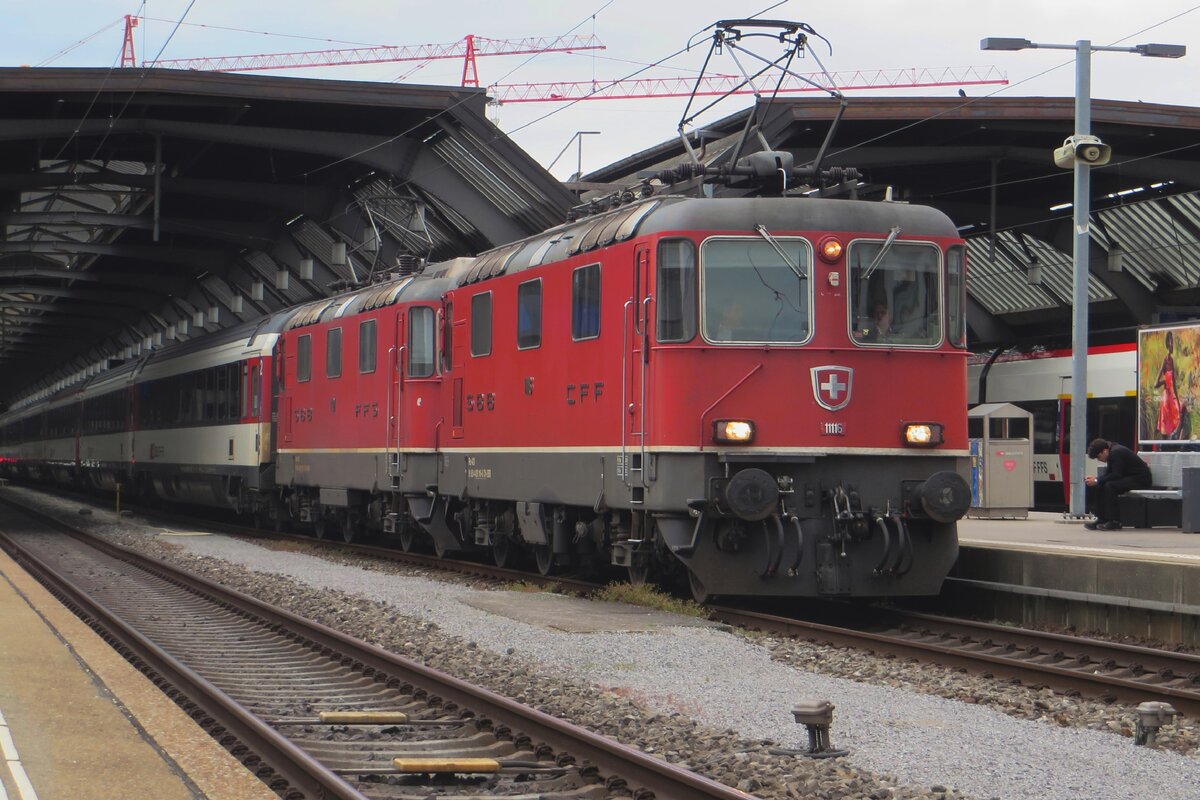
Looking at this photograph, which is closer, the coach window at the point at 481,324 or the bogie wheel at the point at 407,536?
the coach window at the point at 481,324

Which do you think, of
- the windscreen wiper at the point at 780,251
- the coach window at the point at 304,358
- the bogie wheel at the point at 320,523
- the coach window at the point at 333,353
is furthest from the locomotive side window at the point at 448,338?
the bogie wheel at the point at 320,523

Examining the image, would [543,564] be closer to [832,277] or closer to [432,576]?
[432,576]

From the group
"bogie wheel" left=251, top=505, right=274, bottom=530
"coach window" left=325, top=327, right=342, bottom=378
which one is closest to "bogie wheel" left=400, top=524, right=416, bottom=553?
"coach window" left=325, top=327, right=342, bottom=378

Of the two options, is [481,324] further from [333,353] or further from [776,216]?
[333,353]

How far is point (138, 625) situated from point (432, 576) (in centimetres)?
470

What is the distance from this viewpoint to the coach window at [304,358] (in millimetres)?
23109

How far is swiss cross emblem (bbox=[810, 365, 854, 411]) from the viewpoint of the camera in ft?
40.0

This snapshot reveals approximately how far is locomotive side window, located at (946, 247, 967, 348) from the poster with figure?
8.52m

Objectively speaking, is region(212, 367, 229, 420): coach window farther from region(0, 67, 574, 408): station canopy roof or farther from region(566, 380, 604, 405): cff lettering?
region(566, 380, 604, 405): cff lettering

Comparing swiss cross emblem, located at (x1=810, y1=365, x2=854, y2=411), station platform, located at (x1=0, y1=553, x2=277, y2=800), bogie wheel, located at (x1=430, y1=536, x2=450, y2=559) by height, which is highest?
swiss cross emblem, located at (x1=810, y1=365, x2=854, y2=411)

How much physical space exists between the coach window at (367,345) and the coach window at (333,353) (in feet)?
3.61

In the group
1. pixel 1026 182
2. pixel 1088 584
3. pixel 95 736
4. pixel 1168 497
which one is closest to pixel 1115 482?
pixel 1168 497

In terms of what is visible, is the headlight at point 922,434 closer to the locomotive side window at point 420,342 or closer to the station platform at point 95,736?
the station platform at point 95,736

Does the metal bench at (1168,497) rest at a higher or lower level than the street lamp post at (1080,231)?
lower
